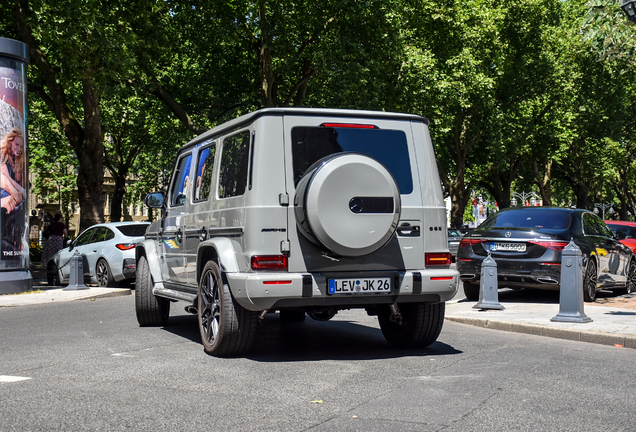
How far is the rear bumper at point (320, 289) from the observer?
649 cm

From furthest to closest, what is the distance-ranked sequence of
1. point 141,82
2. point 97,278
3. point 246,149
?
point 141,82 < point 97,278 < point 246,149

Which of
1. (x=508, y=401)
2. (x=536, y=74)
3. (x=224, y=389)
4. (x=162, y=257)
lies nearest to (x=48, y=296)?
(x=162, y=257)

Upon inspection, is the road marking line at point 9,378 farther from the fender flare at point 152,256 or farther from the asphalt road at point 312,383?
the fender flare at point 152,256

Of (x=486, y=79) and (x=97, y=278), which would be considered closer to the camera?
Result: (x=97, y=278)

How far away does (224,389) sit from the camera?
5637 mm

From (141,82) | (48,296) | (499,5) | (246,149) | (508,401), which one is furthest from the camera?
(499,5)

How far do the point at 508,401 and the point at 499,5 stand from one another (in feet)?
116

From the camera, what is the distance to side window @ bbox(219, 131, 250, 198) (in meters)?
6.93

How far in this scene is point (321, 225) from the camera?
647cm

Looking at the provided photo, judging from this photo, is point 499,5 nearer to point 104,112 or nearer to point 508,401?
point 104,112

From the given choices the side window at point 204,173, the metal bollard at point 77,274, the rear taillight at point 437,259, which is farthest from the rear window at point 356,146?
the metal bollard at point 77,274

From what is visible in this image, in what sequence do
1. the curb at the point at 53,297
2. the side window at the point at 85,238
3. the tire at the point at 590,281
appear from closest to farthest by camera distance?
the tire at the point at 590,281 < the curb at the point at 53,297 < the side window at the point at 85,238

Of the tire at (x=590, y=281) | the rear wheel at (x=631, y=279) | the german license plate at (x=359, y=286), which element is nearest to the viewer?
the german license plate at (x=359, y=286)

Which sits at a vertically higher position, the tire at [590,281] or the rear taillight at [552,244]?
the rear taillight at [552,244]
